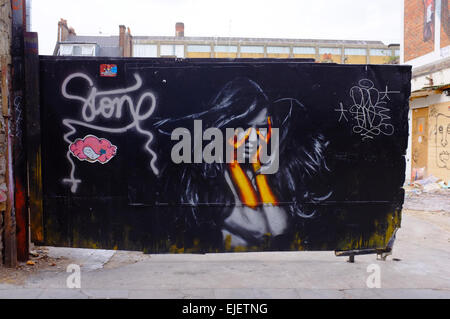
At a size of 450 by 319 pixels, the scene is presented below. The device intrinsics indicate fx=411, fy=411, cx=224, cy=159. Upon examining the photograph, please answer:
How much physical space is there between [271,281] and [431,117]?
1215 cm

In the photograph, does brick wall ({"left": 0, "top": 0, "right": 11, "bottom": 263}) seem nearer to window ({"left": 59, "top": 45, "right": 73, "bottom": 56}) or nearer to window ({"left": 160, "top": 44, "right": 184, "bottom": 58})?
window ({"left": 59, "top": 45, "right": 73, "bottom": 56})

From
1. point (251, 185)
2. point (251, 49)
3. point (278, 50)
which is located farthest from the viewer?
point (278, 50)

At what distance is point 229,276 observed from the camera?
4605 millimetres

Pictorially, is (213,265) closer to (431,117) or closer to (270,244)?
(270,244)

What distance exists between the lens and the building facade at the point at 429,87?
13445mm

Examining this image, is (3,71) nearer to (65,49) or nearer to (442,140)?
(442,140)

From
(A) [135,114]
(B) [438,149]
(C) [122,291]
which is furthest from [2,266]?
(B) [438,149]

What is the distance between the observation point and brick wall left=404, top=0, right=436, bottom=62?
15.2m

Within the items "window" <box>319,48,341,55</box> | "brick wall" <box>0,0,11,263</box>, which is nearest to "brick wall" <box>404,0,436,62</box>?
"brick wall" <box>0,0,11,263</box>

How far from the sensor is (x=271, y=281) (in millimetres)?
4441

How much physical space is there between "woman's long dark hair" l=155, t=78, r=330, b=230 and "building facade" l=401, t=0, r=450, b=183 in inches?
397

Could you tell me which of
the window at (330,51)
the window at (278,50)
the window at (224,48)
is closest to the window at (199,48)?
the window at (224,48)

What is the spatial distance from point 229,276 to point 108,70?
263 centimetres

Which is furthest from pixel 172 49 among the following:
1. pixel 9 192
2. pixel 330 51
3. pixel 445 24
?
pixel 9 192
